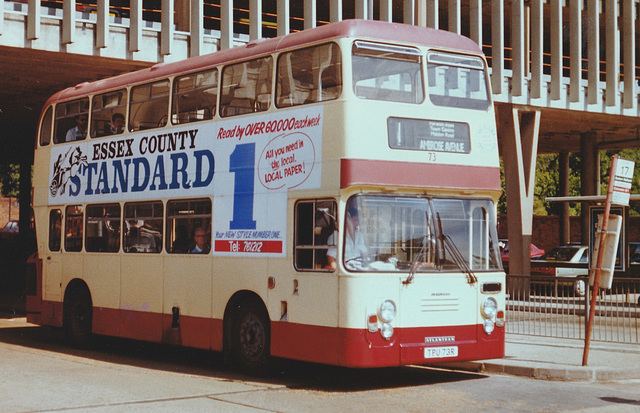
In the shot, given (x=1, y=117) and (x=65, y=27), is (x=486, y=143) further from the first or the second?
(x=1, y=117)

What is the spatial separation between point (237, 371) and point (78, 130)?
5.80m

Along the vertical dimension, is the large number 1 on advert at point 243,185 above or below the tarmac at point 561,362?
above

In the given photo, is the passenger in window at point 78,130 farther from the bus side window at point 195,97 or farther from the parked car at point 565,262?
the parked car at point 565,262

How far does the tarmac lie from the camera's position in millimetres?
12141

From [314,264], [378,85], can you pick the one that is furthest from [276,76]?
[314,264]

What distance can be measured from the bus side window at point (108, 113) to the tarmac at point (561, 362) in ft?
21.1

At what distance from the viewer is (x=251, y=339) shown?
40.0 ft

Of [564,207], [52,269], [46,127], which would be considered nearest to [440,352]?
[52,269]

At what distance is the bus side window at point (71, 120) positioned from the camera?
52.9 ft

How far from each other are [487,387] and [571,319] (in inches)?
199

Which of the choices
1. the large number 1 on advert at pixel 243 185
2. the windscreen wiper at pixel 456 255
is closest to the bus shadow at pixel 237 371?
the windscreen wiper at pixel 456 255

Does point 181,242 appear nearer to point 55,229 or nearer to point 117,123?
point 117,123

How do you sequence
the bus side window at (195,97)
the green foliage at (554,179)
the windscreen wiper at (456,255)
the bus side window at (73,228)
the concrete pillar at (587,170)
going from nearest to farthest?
the windscreen wiper at (456,255) < the bus side window at (195,97) < the bus side window at (73,228) < the concrete pillar at (587,170) < the green foliage at (554,179)

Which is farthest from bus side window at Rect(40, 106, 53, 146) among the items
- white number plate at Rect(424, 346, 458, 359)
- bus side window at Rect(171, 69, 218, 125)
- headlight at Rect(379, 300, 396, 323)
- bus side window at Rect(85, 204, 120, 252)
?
white number plate at Rect(424, 346, 458, 359)
